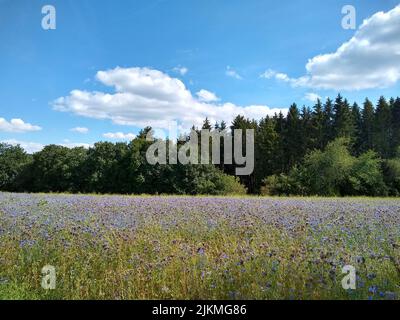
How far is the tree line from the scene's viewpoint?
35.1 m

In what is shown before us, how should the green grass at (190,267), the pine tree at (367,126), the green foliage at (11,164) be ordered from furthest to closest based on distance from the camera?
the green foliage at (11,164), the pine tree at (367,126), the green grass at (190,267)

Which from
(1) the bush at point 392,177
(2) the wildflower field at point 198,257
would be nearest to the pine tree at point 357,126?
(1) the bush at point 392,177

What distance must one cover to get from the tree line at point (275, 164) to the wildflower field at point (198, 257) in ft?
90.4

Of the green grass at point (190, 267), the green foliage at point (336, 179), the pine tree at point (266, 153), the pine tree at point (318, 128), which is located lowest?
the green grass at point (190, 267)

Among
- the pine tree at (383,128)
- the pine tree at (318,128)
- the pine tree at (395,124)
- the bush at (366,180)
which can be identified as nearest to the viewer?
the bush at (366,180)

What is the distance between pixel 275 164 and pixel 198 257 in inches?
1632

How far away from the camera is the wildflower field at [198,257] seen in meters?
3.87

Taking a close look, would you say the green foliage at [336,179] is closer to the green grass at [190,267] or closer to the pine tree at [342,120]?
the pine tree at [342,120]

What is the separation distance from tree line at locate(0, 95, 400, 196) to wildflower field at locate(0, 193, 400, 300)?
2756 cm

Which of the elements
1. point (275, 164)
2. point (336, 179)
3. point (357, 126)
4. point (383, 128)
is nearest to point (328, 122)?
point (357, 126)

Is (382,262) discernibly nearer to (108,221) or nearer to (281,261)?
(281,261)
